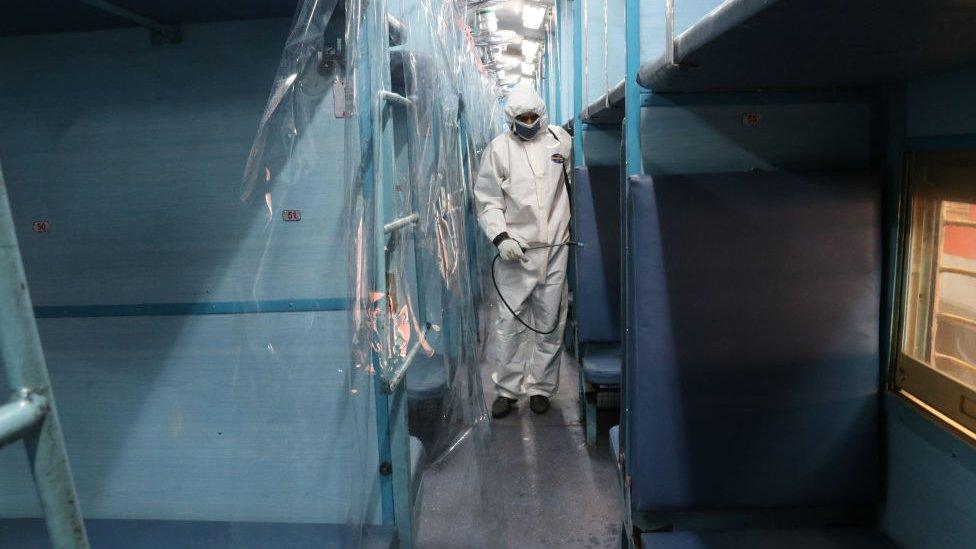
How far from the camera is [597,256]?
3.25 metres

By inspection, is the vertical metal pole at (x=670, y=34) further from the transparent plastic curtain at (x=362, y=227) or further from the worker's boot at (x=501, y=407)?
the worker's boot at (x=501, y=407)

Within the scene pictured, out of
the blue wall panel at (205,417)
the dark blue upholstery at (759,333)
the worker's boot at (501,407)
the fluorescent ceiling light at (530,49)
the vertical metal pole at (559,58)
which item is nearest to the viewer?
the dark blue upholstery at (759,333)

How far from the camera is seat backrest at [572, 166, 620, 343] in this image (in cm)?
325

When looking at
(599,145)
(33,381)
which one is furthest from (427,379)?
(33,381)

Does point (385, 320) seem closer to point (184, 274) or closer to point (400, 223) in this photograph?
point (400, 223)

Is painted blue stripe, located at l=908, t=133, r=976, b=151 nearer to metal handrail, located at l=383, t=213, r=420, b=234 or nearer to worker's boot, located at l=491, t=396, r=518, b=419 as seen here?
metal handrail, located at l=383, t=213, r=420, b=234

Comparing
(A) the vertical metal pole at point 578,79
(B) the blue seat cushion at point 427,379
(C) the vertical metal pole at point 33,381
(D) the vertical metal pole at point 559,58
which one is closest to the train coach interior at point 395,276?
(B) the blue seat cushion at point 427,379

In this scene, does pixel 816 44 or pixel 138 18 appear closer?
pixel 816 44

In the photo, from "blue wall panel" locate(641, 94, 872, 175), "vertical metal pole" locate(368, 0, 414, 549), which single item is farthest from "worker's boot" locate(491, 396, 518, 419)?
"blue wall panel" locate(641, 94, 872, 175)

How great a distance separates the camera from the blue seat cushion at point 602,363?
3027mm

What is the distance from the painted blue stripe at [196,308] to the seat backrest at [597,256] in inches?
66.0

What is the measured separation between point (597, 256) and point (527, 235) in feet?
1.55

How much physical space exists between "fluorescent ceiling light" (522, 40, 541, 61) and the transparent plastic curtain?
6945mm

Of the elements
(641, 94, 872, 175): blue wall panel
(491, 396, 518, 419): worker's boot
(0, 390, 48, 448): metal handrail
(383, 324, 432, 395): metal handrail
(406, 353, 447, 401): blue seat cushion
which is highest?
(641, 94, 872, 175): blue wall panel
